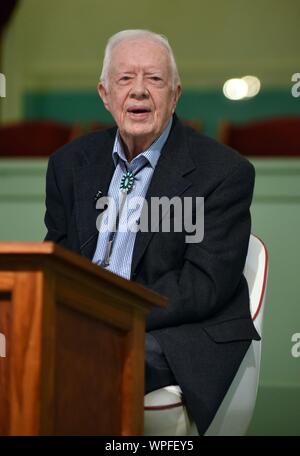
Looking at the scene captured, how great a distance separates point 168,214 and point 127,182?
0.18m

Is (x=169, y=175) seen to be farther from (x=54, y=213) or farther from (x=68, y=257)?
(x=68, y=257)

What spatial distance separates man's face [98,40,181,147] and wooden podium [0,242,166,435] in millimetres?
663

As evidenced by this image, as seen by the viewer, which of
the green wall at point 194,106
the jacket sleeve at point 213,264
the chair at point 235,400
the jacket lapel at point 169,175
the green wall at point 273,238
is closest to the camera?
the chair at point 235,400

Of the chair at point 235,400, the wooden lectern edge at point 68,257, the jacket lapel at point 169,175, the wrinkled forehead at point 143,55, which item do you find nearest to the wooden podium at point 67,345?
the wooden lectern edge at point 68,257

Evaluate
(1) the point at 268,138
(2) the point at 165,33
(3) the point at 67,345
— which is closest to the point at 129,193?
(3) the point at 67,345

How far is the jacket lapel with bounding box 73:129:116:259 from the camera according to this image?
2.63 metres

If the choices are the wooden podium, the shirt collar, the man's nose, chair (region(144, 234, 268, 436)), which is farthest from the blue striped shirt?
the wooden podium

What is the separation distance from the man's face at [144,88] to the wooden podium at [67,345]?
66 cm

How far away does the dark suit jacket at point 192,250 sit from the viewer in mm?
2385

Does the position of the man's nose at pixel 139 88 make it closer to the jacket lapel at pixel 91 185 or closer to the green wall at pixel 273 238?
the jacket lapel at pixel 91 185

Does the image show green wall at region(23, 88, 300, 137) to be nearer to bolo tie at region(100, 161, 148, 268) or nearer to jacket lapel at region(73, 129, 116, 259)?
jacket lapel at region(73, 129, 116, 259)

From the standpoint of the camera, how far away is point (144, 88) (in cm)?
268
